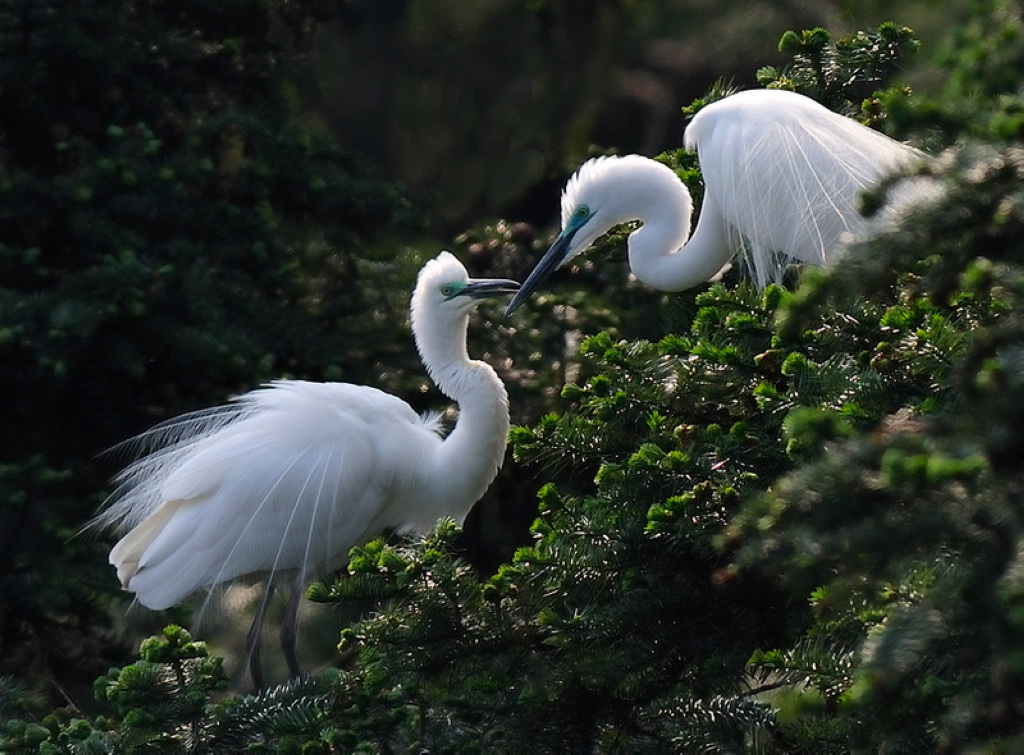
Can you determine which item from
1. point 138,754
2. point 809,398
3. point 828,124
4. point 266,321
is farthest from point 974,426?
point 266,321

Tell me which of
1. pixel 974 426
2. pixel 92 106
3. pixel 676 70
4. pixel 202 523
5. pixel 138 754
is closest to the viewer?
pixel 974 426

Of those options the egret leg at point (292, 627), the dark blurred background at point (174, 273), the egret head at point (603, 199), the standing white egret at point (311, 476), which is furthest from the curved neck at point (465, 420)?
the egret leg at point (292, 627)

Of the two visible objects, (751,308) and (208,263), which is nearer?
(751,308)

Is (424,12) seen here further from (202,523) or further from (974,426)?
(974,426)

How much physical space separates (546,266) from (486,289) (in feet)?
0.87

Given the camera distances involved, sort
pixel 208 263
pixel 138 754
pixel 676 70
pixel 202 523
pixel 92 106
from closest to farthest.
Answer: pixel 138 754 → pixel 202 523 → pixel 208 263 → pixel 92 106 → pixel 676 70

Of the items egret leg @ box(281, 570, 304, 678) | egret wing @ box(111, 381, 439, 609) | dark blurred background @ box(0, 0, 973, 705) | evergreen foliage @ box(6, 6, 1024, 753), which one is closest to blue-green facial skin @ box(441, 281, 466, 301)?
egret wing @ box(111, 381, 439, 609)

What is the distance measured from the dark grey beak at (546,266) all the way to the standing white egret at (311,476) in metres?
0.11

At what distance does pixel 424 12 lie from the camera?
20.7 ft

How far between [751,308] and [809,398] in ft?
1.26

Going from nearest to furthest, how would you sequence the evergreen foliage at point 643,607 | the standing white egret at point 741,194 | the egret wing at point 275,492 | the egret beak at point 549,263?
the evergreen foliage at point 643,607 → the egret wing at point 275,492 → the standing white egret at point 741,194 → the egret beak at point 549,263

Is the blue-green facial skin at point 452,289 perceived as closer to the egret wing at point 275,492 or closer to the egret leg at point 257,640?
the egret wing at point 275,492

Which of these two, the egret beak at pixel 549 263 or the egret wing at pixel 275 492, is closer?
the egret wing at pixel 275 492

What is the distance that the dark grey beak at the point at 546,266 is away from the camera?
12.5 ft
